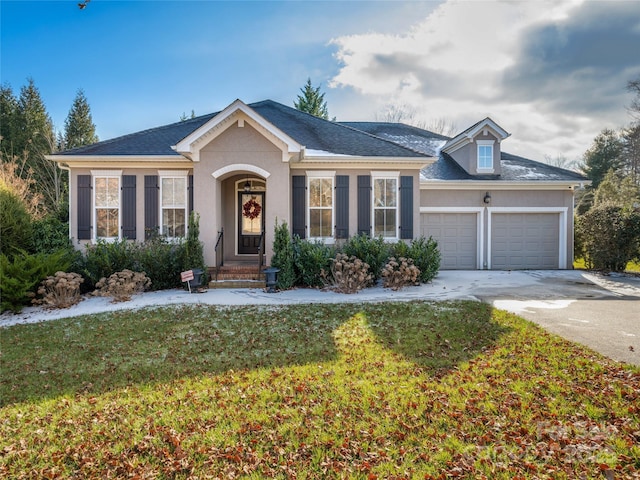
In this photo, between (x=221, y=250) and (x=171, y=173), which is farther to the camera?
(x=221, y=250)

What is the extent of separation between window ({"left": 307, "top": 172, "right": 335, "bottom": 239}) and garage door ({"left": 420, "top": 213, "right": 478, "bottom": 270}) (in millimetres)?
4411

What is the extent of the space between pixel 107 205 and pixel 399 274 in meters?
9.18

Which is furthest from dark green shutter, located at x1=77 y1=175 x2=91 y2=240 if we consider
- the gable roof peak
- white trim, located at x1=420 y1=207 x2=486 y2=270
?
the gable roof peak

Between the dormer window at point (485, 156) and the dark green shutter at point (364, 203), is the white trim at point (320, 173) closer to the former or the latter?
the dark green shutter at point (364, 203)

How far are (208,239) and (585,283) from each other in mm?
11061

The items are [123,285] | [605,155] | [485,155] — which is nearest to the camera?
[123,285]

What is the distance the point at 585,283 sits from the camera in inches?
407

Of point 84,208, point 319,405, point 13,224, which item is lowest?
point 319,405

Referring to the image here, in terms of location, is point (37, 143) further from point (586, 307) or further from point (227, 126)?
point (586, 307)

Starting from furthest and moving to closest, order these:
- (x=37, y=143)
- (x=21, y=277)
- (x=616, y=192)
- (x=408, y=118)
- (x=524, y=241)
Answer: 1. (x=408, y=118)
2. (x=37, y=143)
3. (x=616, y=192)
4. (x=524, y=241)
5. (x=21, y=277)

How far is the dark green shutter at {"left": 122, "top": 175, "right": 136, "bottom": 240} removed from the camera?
35.9 feet

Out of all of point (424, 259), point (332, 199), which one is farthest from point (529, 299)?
point (332, 199)

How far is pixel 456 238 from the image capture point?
43.8 feet

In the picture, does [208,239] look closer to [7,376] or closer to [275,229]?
[275,229]
